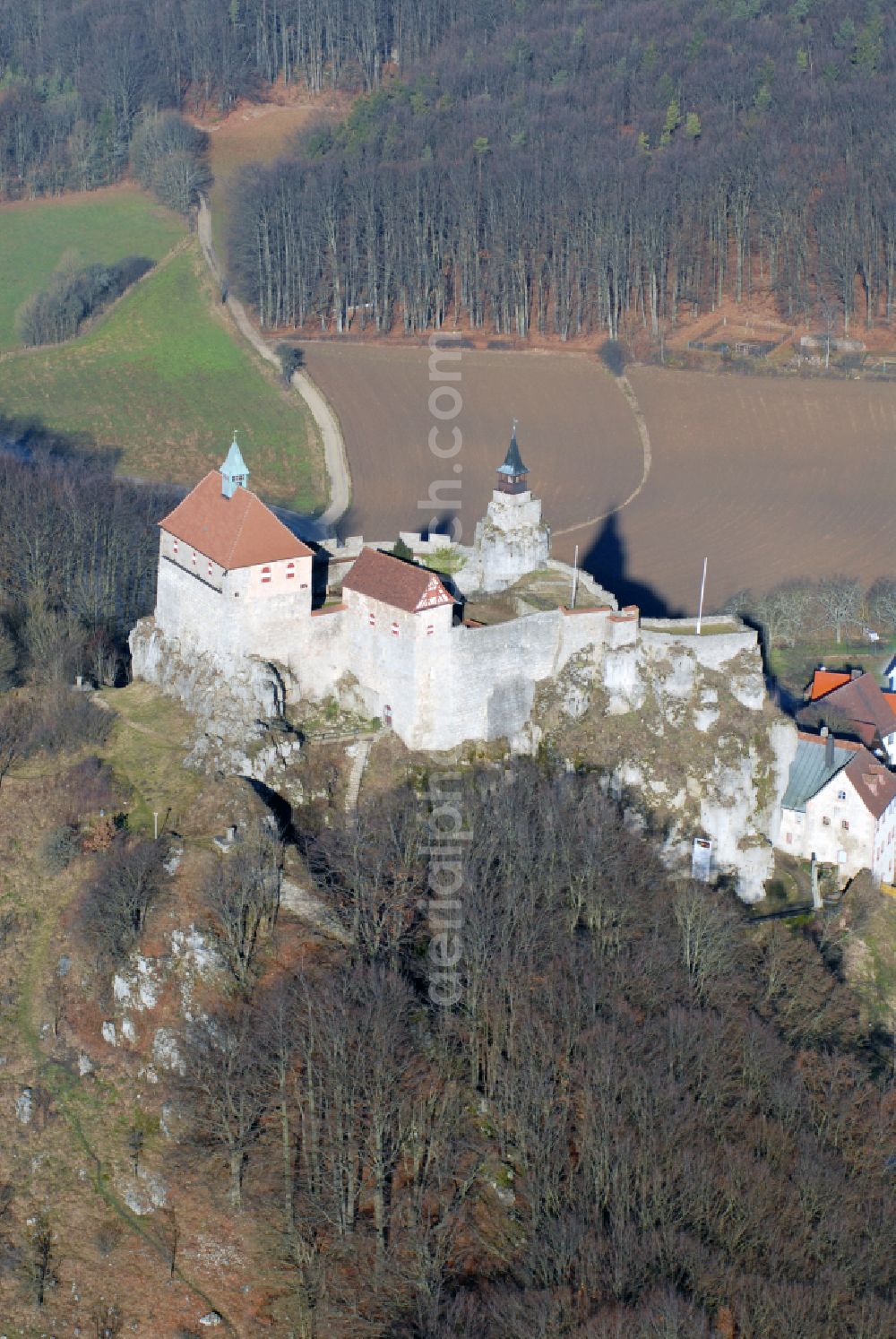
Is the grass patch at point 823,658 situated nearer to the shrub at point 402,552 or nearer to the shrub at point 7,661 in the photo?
the shrub at point 402,552

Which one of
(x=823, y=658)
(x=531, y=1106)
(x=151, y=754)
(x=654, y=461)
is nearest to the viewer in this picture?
(x=531, y=1106)

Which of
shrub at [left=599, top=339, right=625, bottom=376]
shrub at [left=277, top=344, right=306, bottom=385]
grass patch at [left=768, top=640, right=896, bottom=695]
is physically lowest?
grass patch at [left=768, top=640, right=896, bottom=695]

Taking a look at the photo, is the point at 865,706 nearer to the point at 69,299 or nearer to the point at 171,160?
the point at 69,299

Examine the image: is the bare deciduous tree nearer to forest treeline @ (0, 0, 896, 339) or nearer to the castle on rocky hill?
the castle on rocky hill

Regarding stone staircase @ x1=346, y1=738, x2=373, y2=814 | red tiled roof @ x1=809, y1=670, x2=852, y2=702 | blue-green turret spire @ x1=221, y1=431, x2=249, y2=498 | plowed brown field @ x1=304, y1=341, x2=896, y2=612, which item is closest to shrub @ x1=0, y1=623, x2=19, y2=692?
blue-green turret spire @ x1=221, y1=431, x2=249, y2=498

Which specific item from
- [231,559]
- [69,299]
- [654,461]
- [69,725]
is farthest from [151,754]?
[69,299]

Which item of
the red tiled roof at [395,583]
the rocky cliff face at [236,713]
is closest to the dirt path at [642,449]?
the red tiled roof at [395,583]
